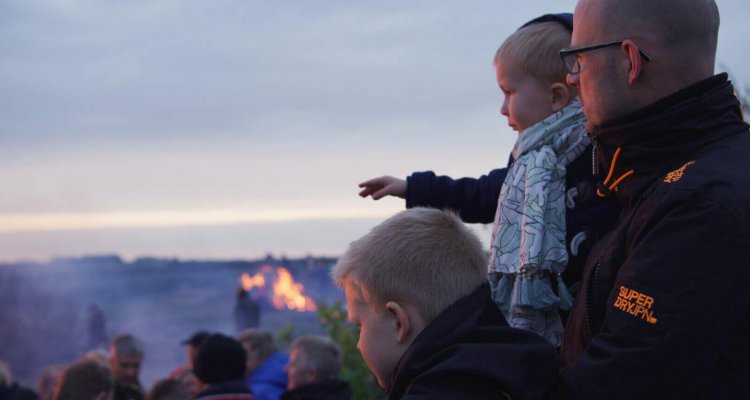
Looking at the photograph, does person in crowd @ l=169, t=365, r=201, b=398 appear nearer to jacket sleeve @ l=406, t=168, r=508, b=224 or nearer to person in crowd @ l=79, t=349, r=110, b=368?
person in crowd @ l=79, t=349, r=110, b=368

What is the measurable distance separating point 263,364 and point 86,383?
6.13 feet

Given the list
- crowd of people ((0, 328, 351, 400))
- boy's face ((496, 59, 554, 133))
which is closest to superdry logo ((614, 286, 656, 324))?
boy's face ((496, 59, 554, 133))

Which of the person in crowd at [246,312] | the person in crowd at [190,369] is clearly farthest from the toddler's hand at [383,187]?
the person in crowd at [246,312]

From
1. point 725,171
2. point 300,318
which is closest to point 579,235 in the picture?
point 725,171

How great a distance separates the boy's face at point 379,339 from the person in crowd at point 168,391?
4.05 m

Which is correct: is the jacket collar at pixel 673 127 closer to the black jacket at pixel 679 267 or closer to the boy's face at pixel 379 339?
the black jacket at pixel 679 267

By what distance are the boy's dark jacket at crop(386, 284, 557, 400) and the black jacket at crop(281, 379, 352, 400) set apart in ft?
13.7

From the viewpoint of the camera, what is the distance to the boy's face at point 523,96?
2.86 metres

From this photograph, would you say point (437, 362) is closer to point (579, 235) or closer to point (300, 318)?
point (579, 235)

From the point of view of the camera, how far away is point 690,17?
2.00m

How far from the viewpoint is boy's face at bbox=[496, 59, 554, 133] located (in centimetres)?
286

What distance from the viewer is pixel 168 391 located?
5.95 meters

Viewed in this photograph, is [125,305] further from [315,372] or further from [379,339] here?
[379,339]

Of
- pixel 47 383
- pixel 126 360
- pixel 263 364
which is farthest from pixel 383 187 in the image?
pixel 126 360
